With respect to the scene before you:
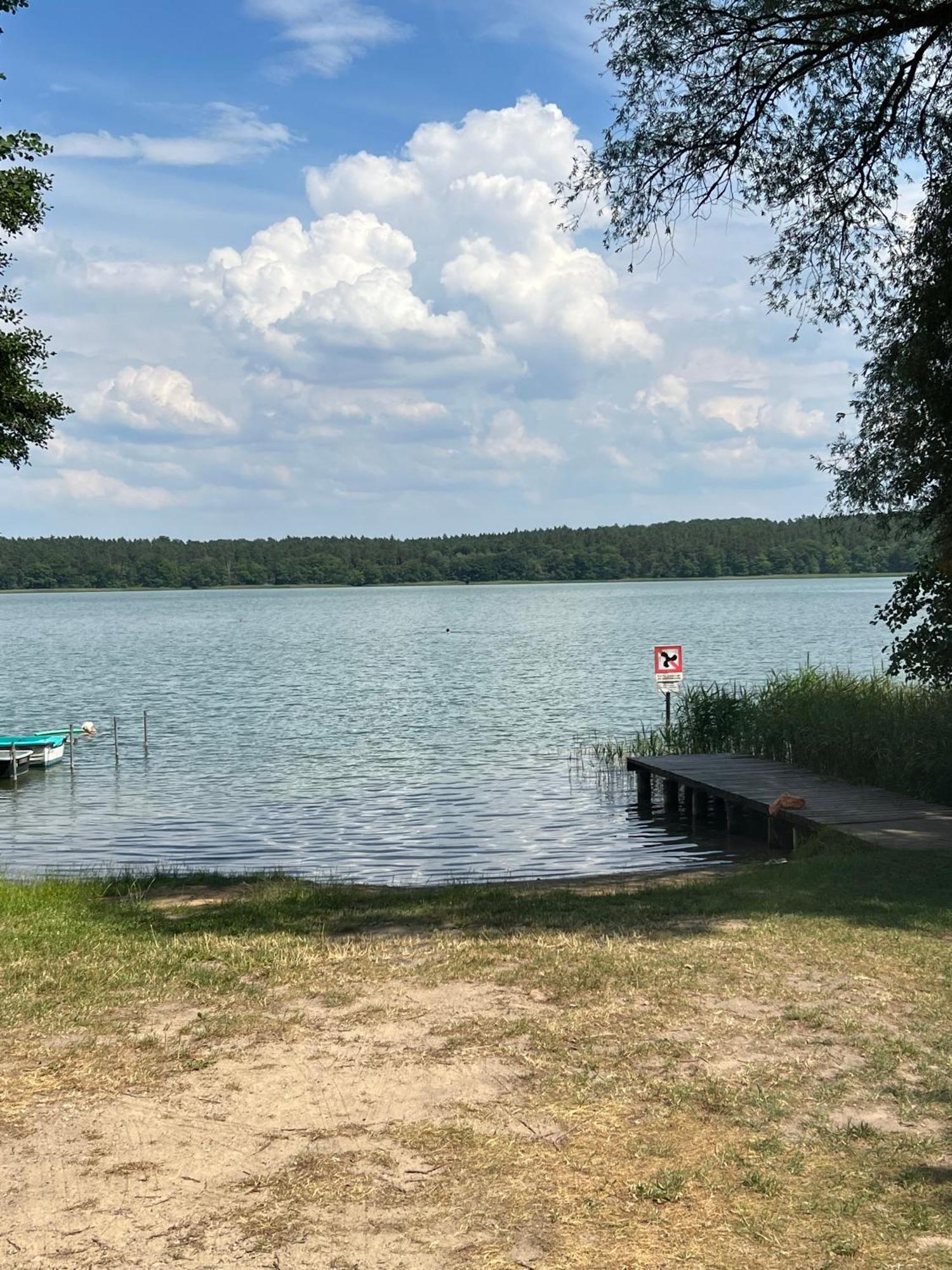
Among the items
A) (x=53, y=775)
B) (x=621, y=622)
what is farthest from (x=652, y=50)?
(x=621, y=622)

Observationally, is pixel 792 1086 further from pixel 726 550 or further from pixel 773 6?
pixel 726 550

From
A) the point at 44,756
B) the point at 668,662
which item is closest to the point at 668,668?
the point at 668,662

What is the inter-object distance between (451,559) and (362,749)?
160 meters

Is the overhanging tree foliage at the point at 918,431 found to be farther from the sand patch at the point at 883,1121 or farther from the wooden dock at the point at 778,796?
the sand patch at the point at 883,1121

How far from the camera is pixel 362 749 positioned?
30.3m

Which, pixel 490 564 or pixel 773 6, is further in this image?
pixel 490 564

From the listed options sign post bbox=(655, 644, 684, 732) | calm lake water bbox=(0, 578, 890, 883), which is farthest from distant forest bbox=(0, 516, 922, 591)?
sign post bbox=(655, 644, 684, 732)

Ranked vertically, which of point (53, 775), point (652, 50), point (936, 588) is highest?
point (652, 50)

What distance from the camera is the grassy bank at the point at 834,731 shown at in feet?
53.0

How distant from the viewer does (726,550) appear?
171 m

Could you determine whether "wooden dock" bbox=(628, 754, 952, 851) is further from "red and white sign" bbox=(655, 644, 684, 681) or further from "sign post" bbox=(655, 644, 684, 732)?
"red and white sign" bbox=(655, 644, 684, 681)

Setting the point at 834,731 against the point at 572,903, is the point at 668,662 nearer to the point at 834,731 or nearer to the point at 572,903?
the point at 834,731

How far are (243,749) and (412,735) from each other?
459 cm

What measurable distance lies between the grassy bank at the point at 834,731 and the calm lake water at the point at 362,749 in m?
1.91
